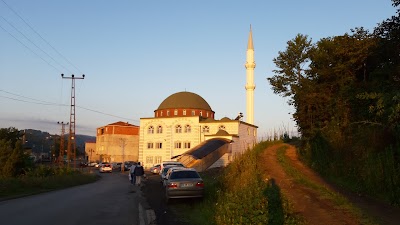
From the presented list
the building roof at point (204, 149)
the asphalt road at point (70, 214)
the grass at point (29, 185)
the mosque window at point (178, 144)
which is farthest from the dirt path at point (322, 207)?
the mosque window at point (178, 144)

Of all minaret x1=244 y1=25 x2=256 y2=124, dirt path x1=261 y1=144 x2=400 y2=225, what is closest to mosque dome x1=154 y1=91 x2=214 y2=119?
minaret x1=244 y1=25 x2=256 y2=124

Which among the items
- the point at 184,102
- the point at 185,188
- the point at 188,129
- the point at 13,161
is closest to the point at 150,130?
the point at 188,129

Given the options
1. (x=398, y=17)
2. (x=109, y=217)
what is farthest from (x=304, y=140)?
(x=109, y=217)

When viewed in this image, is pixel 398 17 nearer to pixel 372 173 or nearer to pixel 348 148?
pixel 348 148

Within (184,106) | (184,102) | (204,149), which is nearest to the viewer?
(204,149)

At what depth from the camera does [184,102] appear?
9069 cm

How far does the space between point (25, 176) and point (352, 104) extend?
2510 centimetres

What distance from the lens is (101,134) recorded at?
11938 centimetres

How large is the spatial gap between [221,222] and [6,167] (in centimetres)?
3411

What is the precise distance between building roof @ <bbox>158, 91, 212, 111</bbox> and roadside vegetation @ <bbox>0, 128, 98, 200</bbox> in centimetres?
4946

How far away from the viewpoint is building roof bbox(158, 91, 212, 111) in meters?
90.2

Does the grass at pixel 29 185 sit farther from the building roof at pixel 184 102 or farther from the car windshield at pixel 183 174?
the building roof at pixel 184 102

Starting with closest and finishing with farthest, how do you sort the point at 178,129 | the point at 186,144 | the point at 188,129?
the point at 186,144
the point at 188,129
the point at 178,129

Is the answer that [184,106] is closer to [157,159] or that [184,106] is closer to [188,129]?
[188,129]
